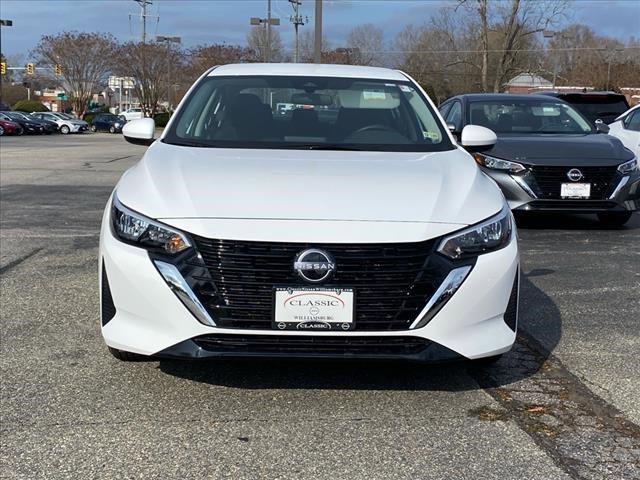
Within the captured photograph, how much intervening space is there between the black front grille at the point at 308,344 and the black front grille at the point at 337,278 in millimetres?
59

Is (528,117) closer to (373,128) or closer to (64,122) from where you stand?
(373,128)

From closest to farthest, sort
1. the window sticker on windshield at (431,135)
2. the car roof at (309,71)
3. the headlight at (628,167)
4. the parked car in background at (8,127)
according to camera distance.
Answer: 1. the window sticker on windshield at (431,135)
2. the car roof at (309,71)
3. the headlight at (628,167)
4. the parked car in background at (8,127)

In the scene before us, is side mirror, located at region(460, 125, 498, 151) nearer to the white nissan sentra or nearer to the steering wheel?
the steering wheel

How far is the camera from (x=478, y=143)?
4.93 m

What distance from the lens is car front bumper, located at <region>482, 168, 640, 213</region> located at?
772 cm

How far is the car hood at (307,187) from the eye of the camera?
10.8 ft

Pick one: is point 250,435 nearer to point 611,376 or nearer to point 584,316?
point 611,376

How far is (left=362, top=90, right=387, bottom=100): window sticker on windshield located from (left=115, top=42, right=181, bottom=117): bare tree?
56394mm

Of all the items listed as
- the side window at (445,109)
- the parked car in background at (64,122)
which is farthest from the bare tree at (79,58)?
the side window at (445,109)

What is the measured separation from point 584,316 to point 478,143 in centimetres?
135

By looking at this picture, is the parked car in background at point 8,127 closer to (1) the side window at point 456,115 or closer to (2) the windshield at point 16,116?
(2) the windshield at point 16,116

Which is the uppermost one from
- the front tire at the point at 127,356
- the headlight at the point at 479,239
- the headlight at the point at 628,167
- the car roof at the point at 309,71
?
the car roof at the point at 309,71

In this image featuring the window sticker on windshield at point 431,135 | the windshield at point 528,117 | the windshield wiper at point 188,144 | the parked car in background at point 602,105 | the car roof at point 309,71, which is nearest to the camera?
the windshield wiper at point 188,144

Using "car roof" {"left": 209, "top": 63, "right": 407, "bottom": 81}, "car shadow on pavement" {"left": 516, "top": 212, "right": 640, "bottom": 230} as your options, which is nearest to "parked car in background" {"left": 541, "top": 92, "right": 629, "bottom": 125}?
"car shadow on pavement" {"left": 516, "top": 212, "right": 640, "bottom": 230}
